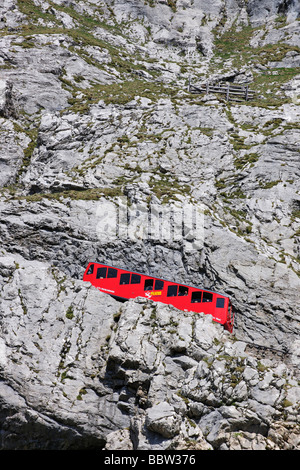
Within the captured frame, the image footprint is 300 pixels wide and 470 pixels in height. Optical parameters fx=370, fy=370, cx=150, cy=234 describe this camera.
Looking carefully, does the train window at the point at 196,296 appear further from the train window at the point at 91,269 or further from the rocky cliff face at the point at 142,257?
the train window at the point at 91,269

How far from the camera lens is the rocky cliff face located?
1875 cm

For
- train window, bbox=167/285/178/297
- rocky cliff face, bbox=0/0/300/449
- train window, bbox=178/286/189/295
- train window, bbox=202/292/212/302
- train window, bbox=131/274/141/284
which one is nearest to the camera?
rocky cliff face, bbox=0/0/300/449

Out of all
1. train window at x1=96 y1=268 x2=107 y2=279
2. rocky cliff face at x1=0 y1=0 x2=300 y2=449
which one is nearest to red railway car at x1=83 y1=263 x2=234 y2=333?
train window at x1=96 y1=268 x2=107 y2=279

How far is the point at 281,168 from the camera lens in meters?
33.8

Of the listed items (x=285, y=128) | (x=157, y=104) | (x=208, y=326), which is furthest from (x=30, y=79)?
(x=208, y=326)

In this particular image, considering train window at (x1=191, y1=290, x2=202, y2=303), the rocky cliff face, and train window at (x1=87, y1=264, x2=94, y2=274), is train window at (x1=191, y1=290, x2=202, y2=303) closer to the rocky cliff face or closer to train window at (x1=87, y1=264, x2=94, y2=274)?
the rocky cliff face

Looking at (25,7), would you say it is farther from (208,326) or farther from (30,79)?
(208,326)

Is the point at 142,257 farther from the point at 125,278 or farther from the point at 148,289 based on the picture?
the point at 148,289

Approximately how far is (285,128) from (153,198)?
1765 cm

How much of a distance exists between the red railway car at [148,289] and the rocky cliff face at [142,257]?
3.40ft

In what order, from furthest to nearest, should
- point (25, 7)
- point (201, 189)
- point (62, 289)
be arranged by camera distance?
point (25, 7) < point (201, 189) < point (62, 289)

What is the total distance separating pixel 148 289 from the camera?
24.6m

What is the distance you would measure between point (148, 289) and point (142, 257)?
3.03 m

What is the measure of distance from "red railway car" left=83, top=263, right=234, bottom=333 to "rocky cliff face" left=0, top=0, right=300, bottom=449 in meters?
1.04
